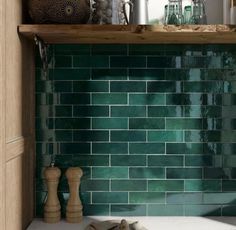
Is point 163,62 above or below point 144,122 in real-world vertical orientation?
above

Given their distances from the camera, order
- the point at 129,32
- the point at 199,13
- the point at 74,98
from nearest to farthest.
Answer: the point at 129,32, the point at 199,13, the point at 74,98

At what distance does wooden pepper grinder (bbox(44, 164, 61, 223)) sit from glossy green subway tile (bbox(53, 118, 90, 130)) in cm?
17

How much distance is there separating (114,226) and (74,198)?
235 mm

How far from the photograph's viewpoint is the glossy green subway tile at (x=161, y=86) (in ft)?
5.86

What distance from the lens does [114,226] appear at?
1.56m

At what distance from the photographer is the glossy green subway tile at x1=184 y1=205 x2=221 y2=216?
5.86 feet

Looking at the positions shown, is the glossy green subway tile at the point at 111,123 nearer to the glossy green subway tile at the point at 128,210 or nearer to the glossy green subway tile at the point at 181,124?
the glossy green subway tile at the point at 181,124

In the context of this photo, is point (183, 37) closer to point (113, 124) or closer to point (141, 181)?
point (113, 124)

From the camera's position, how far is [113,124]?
179 centimetres

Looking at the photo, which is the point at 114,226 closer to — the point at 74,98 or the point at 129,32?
the point at 74,98

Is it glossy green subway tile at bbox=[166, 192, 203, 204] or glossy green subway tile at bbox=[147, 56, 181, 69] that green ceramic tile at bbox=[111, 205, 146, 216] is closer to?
glossy green subway tile at bbox=[166, 192, 203, 204]

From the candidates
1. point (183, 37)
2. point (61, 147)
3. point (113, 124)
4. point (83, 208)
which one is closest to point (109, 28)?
point (183, 37)

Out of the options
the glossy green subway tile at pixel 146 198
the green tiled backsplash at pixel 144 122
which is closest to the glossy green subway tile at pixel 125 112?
the green tiled backsplash at pixel 144 122

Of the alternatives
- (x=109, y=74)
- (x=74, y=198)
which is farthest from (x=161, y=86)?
(x=74, y=198)
